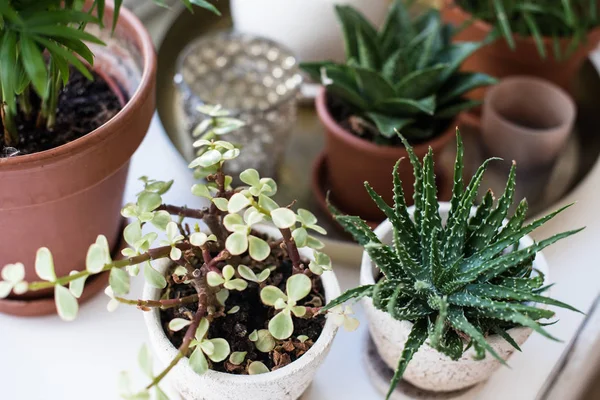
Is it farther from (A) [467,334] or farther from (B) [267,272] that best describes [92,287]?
(A) [467,334]

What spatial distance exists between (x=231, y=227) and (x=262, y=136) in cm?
33

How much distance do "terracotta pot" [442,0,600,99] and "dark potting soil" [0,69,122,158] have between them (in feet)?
1.69

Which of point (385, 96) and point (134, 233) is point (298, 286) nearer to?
point (134, 233)

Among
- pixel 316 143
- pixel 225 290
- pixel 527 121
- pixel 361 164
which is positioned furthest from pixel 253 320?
pixel 527 121

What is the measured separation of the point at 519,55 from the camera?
0.95 metres

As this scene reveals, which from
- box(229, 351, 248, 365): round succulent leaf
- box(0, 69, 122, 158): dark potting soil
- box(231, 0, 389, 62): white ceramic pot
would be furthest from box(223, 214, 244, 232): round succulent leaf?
box(231, 0, 389, 62): white ceramic pot

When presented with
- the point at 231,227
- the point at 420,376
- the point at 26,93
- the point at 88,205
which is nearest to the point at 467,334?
the point at 420,376

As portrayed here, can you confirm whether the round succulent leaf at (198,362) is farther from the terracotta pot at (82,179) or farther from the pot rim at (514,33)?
the pot rim at (514,33)

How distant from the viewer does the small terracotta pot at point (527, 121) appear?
33.5 inches

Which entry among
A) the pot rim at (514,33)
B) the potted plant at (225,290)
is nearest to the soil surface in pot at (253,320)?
the potted plant at (225,290)

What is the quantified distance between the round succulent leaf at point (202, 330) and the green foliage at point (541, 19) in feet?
1.88

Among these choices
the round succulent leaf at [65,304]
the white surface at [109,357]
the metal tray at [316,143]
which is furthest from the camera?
the metal tray at [316,143]

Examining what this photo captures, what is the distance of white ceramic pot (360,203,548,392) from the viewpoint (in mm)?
578

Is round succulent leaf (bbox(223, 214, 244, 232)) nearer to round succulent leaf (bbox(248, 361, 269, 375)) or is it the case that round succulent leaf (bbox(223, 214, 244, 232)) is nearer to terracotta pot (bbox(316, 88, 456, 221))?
round succulent leaf (bbox(248, 361, 269, 375))
